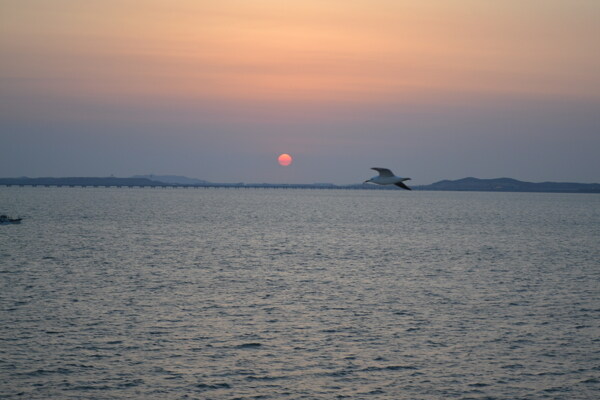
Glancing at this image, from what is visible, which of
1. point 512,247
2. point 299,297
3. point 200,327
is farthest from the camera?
point 512,247

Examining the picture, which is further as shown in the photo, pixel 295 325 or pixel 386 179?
pixel 295 325

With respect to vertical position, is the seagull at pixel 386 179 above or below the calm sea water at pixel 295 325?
above

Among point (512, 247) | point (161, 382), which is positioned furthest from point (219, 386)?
point (512, 247)

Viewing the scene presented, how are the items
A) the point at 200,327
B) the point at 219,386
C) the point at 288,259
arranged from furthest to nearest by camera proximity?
the point at 288,259, the point at 200,327, the point at 219,386

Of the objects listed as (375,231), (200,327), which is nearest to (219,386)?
(200,327)

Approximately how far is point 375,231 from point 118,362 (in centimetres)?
11035

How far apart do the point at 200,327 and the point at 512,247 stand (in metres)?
75.5

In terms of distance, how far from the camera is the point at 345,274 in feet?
237

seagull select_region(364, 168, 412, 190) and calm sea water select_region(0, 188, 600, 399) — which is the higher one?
seagull select_region(364, 168, 412, 190)

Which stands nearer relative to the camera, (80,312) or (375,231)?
(80,312)

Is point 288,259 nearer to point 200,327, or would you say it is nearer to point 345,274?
point 345,274

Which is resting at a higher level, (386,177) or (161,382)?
(386,177)

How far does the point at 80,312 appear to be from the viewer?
1896 inches

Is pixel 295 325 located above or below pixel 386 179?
below
